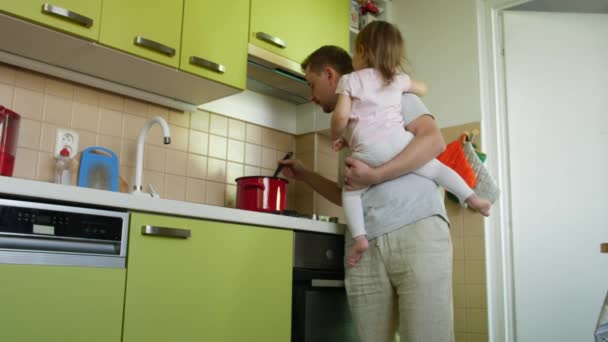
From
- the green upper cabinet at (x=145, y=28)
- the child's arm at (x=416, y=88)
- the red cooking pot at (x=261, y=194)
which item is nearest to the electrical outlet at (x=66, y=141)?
the green upper cabinet at (x=145, y=28)

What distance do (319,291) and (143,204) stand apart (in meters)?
0.73

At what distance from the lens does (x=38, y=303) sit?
1243 millimetres

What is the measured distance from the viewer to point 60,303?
1275 mm

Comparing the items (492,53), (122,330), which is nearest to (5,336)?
(122,330)

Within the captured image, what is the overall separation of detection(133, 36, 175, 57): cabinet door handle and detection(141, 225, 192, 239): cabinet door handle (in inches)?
26.5

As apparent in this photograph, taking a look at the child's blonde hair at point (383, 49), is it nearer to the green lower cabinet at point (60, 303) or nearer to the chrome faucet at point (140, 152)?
the chrome faucet at point (140, 152)

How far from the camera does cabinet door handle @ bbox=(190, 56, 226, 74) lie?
77.7 inches

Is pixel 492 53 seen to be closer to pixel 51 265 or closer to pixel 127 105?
pixel 127 105

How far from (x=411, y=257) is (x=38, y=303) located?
0.96 m

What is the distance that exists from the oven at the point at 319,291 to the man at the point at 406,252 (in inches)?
7.3

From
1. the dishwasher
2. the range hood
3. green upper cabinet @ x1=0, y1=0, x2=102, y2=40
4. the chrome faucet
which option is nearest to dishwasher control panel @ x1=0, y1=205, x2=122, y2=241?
the dishwasher

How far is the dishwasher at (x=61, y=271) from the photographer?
1.22 m

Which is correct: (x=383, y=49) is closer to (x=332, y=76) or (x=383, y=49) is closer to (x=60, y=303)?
(x=332, y=76)

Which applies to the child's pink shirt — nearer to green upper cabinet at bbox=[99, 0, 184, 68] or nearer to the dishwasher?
green upper cabinet at bbox=[99, 0, 184, 68]
